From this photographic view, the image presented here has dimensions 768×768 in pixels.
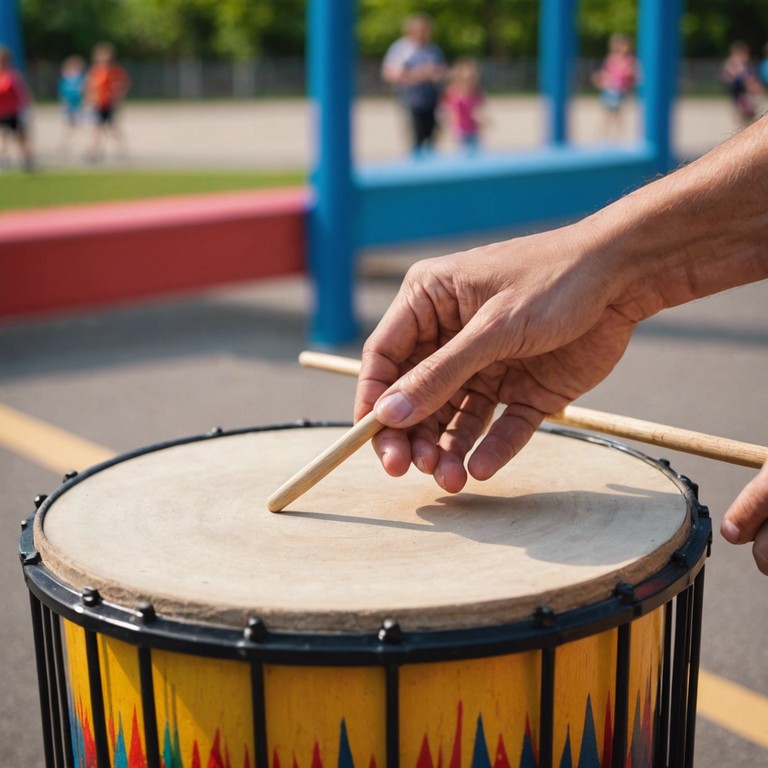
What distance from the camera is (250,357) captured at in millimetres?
5496

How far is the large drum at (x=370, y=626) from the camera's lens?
1.18 m

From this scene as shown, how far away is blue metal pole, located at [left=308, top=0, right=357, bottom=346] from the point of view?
5293mm

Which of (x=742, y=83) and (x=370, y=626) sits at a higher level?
(x=742, y=83)

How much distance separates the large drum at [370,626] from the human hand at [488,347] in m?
0.10

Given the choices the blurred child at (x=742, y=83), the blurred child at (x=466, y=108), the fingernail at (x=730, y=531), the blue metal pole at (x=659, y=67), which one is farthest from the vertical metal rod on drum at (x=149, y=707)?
the blurred child at (x=742, y=83)

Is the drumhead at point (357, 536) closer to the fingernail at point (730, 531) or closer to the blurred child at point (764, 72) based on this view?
the fingernail at point (730, 531)

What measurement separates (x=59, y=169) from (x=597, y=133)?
456 inches

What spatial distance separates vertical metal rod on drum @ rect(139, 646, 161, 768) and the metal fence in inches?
1378

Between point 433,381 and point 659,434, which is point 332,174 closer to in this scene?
point 659,434

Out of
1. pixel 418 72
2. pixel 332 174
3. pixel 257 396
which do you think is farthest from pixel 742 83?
pixel 257 396

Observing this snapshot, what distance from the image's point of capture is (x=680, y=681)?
150 centimetres

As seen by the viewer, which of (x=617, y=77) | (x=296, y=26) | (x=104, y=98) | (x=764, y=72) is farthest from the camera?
(x=296, y=26)

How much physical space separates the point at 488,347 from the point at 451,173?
568 cm

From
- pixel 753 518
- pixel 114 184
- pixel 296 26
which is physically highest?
pixel 296 26
